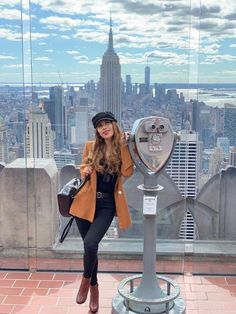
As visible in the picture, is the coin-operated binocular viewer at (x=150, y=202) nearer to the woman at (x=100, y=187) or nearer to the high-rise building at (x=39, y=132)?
the woman at (x=100, y=187)

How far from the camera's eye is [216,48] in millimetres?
3635

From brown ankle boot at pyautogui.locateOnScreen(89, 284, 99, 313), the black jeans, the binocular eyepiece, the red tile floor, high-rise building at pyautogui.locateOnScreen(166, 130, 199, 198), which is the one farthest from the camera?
high-rise building at pyautogui.locateOnScreen(166, 130, 199, 198)

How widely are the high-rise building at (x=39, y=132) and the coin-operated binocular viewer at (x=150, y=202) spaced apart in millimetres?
1055

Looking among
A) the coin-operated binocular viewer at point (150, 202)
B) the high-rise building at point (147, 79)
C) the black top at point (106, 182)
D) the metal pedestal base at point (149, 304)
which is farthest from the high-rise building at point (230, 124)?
the metal pedestal base at point (149, 304)

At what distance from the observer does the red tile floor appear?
3271 mm

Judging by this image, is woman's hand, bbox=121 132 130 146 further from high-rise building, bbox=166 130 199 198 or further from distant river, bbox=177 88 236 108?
distant river, bbox=177 88 236 108

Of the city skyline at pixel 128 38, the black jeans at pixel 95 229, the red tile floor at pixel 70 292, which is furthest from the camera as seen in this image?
the city skyline at pixel 128 38

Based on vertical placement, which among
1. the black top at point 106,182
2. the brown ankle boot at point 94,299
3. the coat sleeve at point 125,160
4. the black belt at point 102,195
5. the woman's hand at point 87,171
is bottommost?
the brown ankle boot at point 94,299

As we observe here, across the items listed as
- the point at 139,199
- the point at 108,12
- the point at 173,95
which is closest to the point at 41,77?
the point at 108,12

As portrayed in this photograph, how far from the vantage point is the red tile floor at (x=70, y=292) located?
3.27 m

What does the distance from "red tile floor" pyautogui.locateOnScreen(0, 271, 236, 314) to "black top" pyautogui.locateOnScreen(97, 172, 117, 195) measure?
0.88 meters

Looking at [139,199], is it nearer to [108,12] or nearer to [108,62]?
[108,62]

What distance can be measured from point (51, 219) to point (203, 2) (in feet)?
6.77

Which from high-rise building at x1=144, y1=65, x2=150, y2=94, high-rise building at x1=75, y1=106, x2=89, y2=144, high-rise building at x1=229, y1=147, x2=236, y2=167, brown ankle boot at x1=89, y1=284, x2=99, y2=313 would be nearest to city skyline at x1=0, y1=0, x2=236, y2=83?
high-rise building at x1=144, y1=65, x2=150, y2=94
